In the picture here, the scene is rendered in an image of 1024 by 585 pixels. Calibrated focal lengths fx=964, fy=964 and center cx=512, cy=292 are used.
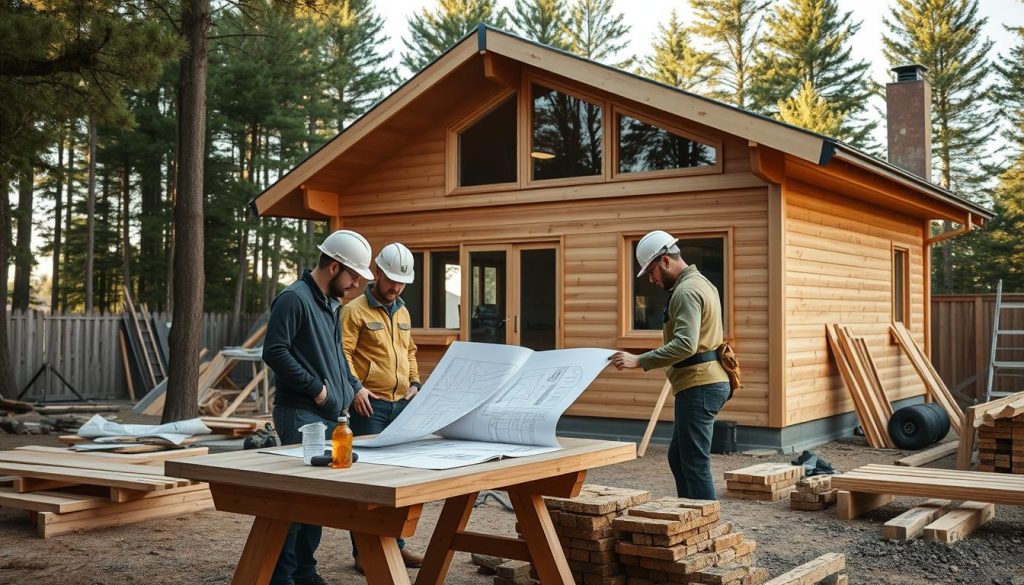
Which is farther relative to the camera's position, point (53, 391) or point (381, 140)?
point (53, 391)

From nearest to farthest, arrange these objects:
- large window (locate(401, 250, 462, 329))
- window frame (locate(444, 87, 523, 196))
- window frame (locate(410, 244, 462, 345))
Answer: window frame (locate(444, 87, 523, 196)) < window frame (locate(410, 244, 462, 345)) < large window (locate(401, 250, 462, 329))

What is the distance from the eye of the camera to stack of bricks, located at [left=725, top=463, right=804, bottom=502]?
27.8 feet

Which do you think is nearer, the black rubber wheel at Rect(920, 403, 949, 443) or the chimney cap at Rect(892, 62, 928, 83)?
the black rubber wheel at Rect(920, 403, 949, 443)

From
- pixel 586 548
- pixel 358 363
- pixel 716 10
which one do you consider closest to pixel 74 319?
pixel 358 363

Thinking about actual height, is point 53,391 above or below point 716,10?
below

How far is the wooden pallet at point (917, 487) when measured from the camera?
22.8 ft

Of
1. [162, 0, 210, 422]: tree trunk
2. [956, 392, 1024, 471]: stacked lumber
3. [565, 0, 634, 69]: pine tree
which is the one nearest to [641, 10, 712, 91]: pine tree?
[565, 0, 634, 69]: pine tree

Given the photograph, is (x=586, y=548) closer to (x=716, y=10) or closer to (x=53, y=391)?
(x=53, y=391)

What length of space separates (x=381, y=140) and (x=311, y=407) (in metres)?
8.94

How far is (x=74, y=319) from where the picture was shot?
2061 centimetres

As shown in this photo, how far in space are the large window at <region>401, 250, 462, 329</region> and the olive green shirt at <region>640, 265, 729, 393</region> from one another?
7.53 m

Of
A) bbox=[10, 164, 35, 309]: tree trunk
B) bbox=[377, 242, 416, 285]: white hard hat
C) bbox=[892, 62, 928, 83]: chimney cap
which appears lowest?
bbox=[377, 242, 416, 285]: white hard hat

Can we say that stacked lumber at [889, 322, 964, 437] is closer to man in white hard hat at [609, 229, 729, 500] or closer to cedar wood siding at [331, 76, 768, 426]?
cedar wood siding at [331, 76, 768, 426]

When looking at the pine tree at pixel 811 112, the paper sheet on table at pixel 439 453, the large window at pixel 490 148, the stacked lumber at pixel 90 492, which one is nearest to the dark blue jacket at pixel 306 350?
the paper sheet on table at pixel 439 453
